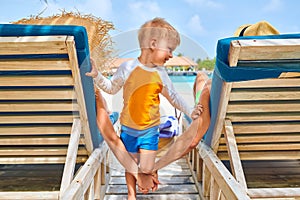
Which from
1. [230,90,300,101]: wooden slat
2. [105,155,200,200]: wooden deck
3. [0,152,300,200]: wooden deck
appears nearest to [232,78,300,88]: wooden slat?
[230,90,300,101]: wooden slat

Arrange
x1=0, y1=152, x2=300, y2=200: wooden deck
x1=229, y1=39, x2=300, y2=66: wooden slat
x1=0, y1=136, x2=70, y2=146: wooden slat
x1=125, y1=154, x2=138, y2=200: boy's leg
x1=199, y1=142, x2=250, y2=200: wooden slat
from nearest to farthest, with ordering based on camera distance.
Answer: x1=229, y1=39, x2=300, y2=66: wooden slat → x1=199, y1=142, x2=250, y2=200: wooden slat → x1=0, y1=136, x2=70, y2=146: wooden slat → x1=125, y1=154, x2=138, y2=200: boy's leg → x1=0, y1=152, x2=300, y2=200: wooden deck

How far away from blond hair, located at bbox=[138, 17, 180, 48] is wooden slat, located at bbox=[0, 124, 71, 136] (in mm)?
651

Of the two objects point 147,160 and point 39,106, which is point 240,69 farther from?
point 39,106

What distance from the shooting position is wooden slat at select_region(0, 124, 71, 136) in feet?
5.36

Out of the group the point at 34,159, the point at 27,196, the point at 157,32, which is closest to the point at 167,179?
the point at 34,159

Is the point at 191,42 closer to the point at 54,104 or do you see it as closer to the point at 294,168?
the point at 54,104

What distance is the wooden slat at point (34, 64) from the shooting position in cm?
130

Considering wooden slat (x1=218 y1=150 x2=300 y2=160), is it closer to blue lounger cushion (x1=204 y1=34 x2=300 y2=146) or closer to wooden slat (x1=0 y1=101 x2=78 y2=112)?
blue lounger cushion (x1=204 y1=34 x2=300 y2=146)

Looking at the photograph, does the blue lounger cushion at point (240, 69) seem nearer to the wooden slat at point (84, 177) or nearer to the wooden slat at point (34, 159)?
the wooden slat at point (84, 177)

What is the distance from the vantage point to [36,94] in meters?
1.47

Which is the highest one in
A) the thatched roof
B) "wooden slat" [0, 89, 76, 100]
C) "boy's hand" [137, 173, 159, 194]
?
the thatched roof

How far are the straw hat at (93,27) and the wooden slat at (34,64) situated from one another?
162 mm

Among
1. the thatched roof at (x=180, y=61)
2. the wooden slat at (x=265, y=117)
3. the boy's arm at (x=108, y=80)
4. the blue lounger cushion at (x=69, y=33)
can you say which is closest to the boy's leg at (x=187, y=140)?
the wooden slat at (x=265, y=117)

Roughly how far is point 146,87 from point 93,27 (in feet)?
→ 1.60
